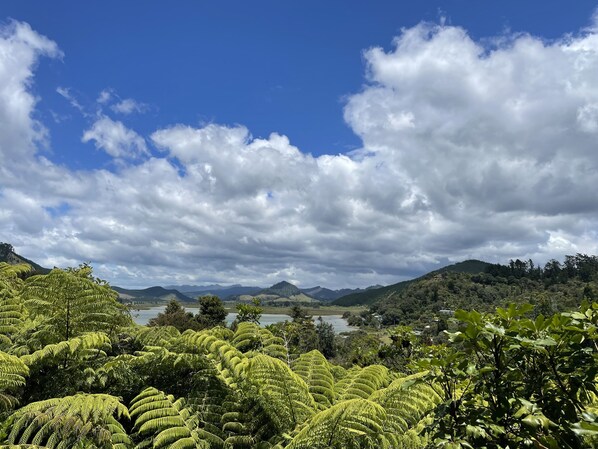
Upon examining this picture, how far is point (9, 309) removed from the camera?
244 inches

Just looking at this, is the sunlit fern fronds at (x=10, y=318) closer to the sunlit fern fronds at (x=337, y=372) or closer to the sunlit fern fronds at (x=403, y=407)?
the sunlit fern fronds at (x=337, y=372)

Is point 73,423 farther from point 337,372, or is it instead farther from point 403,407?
point 337,372

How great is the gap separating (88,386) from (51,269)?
186cm

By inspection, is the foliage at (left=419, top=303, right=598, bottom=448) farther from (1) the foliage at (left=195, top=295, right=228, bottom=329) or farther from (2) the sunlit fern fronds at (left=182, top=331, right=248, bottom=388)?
(1) the foliage at (left=195, top=295, right=228, bottom=329)

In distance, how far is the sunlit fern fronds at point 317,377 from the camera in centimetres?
481

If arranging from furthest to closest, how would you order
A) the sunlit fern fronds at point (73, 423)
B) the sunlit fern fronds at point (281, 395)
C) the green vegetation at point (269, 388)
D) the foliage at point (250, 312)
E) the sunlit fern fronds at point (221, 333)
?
1. the foliage at point (250, 312)
2. the sunlit fern fronds at point (221, 333)
3. the sunlit fern fronds at point (281, 395)
4. the sunlit fern fronds at point (73, 423)
5. the green vegetation at point (269, 388)

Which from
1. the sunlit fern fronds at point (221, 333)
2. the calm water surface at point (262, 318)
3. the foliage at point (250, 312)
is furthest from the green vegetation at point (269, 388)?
the calm water surface at point (262, 318)

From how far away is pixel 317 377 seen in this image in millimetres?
5195

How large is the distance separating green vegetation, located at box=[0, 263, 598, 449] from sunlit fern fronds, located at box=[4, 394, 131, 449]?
1 centimetres

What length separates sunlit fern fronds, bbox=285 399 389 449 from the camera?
325cm

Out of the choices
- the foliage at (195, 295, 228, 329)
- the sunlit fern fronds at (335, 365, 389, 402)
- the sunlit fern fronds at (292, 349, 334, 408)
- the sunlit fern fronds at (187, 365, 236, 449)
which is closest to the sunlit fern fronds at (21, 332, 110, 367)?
the sunlit fern fronds at (187, 365, 236, 449)

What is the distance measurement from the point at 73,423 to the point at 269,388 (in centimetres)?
179

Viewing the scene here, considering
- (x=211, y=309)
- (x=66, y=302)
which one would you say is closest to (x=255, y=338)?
(x=66, y=302)

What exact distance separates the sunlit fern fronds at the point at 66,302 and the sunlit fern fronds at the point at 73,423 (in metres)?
1.87
